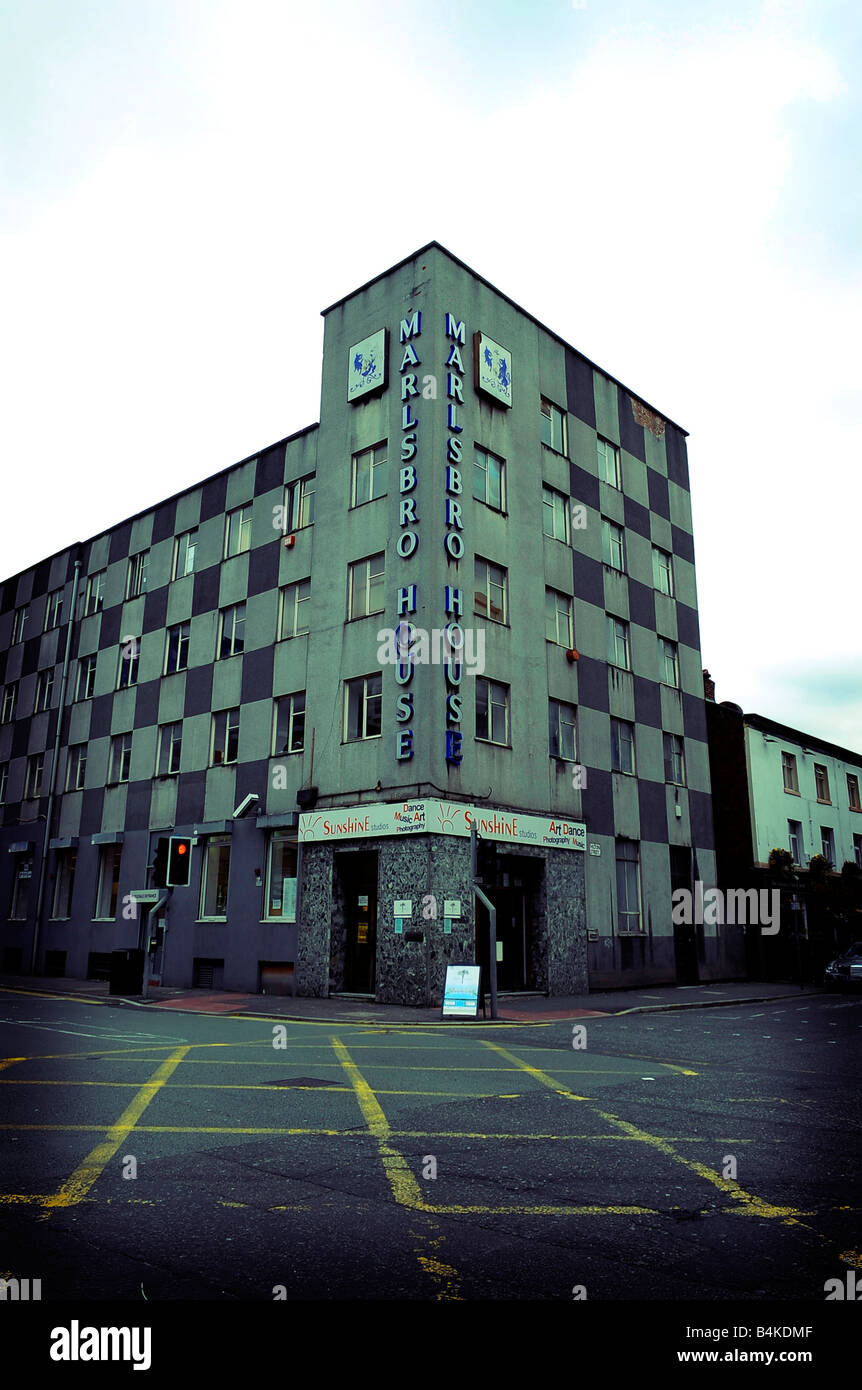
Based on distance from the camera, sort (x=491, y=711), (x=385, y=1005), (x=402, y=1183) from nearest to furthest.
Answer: (x=402, y=1183) → (x=385, y=1005) → (x=491, y=711)

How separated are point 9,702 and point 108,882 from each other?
11.9 meters

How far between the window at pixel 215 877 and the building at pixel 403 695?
0.08m

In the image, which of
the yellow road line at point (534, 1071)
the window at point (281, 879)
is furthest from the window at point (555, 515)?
the yellow road line at point (534, 1071)

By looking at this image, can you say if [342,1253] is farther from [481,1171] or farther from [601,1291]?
[481,1171]

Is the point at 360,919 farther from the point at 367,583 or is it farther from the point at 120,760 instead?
the point at 120,760

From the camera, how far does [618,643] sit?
99.6ft

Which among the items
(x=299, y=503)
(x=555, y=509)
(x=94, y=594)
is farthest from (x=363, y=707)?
(x=94, y=594)

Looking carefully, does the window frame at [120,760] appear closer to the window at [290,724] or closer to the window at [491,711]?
the window at [290,724]

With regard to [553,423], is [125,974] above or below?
below

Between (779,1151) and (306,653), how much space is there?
69.7ft

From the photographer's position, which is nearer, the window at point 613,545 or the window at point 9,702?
the window at point 613,545

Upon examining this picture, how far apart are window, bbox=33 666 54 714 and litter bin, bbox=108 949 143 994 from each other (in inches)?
671

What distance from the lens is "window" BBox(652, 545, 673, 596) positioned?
3303cm

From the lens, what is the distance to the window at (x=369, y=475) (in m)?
25.5
